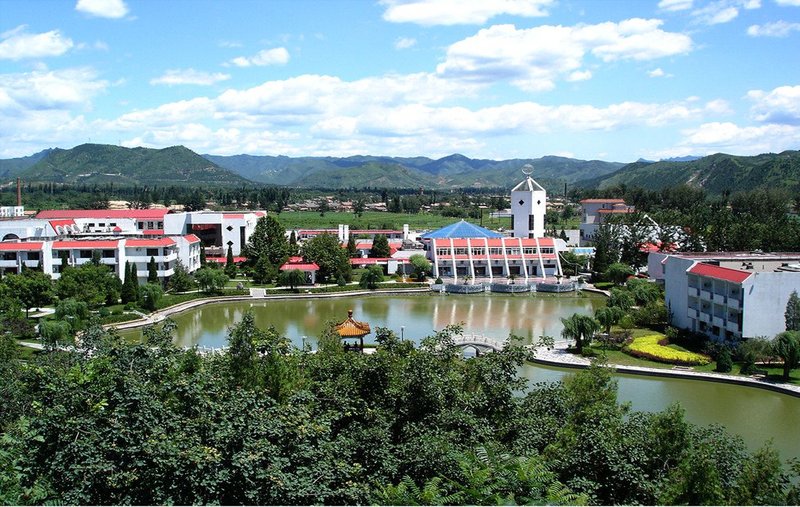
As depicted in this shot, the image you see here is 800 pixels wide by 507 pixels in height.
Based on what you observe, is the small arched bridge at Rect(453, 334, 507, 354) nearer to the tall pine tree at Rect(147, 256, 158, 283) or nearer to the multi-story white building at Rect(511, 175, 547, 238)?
the tall pine tree at Rect(147, 256, 158, 283)

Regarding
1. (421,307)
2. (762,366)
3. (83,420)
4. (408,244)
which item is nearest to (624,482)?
(83,420)

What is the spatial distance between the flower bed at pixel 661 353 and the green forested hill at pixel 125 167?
103678mm

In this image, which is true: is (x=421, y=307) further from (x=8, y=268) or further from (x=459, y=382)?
(x=459, y=382)

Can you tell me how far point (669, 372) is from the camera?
12.5m

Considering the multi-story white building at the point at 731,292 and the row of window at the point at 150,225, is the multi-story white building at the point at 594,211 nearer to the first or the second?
the multi-story white building at the point at 731,292

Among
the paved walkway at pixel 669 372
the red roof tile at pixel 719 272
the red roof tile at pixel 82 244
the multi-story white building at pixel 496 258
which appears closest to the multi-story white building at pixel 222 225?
the red roof tile at pixel 82 244

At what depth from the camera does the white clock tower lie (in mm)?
29844

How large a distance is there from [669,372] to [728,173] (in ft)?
222

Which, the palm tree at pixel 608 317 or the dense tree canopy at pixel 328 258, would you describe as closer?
the palm tree at pixel 608 317

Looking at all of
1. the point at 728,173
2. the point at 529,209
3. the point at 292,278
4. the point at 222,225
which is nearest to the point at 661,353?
the point at 292,278

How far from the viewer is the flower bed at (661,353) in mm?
13117

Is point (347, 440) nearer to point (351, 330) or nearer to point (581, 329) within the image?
point (351, 330)

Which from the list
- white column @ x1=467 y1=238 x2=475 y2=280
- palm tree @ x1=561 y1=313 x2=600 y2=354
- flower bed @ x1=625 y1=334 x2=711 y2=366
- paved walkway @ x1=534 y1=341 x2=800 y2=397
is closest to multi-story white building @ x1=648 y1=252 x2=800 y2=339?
flower bed @ x1=625 y1=334 x2=711 y2=366

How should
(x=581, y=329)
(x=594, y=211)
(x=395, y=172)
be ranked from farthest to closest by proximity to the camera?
(x=395, y=172) → (x=594, y=211) → (x=581, y=329)
